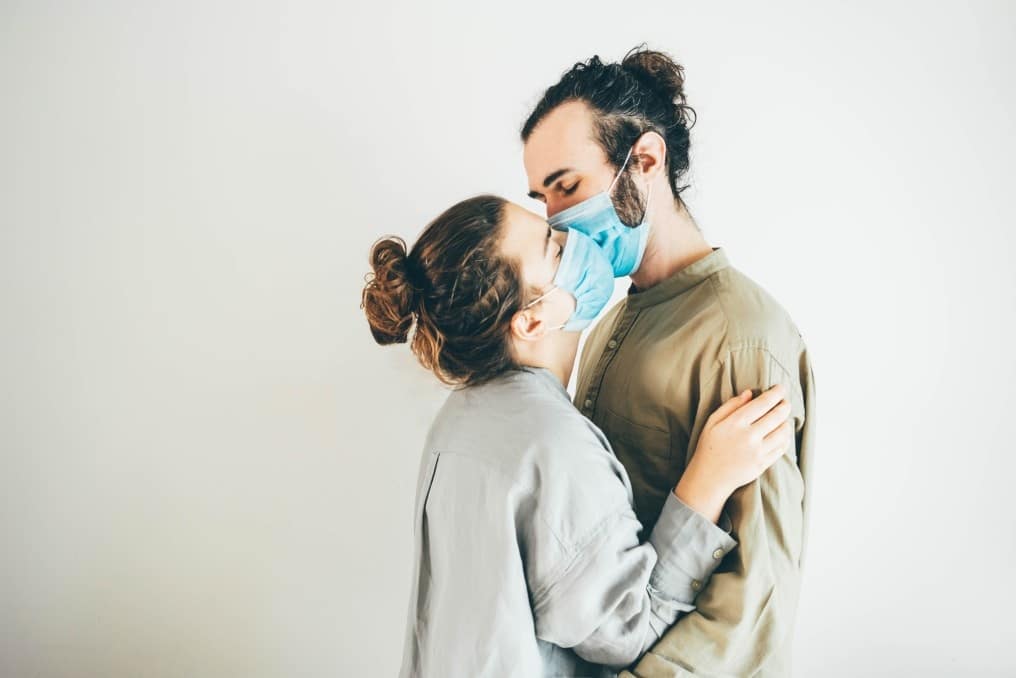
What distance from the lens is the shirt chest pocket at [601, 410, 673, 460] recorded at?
3.50ft

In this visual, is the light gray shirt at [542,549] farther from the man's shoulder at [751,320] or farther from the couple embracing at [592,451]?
the man's shoulder at [751,320]

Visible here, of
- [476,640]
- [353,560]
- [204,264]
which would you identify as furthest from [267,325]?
[476,640]

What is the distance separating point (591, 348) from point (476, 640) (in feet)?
2.33

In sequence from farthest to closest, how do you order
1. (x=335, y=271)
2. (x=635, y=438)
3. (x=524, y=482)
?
(x=335, y=271) < (x=635, y=438) < (x=524, y=482)

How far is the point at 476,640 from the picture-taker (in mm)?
896

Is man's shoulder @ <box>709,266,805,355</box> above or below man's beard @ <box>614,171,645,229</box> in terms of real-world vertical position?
below


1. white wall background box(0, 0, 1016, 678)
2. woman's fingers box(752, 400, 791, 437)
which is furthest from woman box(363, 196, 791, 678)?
white wall background box(0, 0, 1016, 678)

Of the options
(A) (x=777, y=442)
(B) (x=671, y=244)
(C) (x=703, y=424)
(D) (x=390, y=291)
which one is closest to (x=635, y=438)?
(C) (x=703, y=424)

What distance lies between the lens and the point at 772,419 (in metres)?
0.93

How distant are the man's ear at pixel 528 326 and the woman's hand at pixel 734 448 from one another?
0.30 metres

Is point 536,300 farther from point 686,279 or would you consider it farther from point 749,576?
point 749,576

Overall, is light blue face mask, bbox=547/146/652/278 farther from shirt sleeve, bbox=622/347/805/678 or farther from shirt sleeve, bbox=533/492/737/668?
shirt sleeve, bbox=533/492/737/668

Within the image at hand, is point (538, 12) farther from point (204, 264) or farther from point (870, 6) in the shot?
point (204, 264)

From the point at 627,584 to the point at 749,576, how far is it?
186 millimetres
